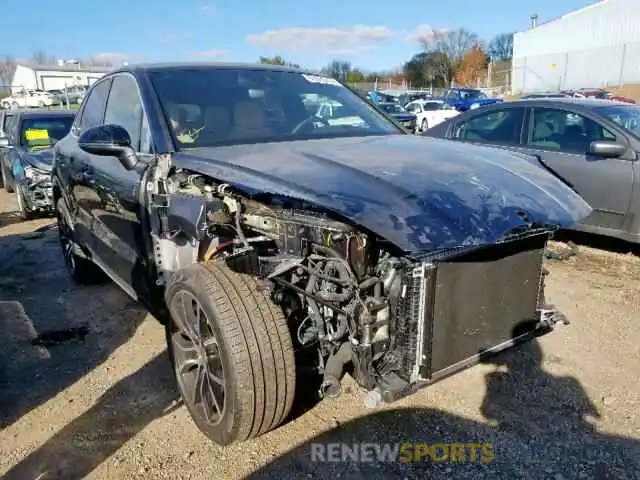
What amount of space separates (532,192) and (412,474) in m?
1.35

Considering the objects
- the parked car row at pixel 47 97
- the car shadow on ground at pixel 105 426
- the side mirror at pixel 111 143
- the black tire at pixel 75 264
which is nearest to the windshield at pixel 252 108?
the side mirror at pixel 111 143

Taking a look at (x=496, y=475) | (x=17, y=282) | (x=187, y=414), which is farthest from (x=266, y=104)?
(x=17, y=282)

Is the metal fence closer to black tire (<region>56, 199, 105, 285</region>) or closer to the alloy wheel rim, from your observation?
black tire (<region>56, 199, 105, 285</region>)

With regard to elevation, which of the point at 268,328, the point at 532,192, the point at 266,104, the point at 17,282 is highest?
the point at 266,104

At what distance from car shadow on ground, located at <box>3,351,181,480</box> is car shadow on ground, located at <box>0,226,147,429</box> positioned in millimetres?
357

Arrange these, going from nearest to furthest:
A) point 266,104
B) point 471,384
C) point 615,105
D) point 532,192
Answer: point 532,192 → point 471,384 → point 266,104 → point 615,105

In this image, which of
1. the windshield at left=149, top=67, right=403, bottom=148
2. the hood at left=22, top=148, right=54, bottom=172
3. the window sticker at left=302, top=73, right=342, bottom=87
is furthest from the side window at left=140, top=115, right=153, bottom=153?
the hood at left=22, top=148, right=54, bottom=172

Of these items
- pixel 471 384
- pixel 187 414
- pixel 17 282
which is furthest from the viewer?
pixel 17 282

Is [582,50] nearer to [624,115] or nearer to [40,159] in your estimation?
[624,115]

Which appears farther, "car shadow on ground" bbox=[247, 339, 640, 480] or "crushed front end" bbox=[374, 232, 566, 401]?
"car shadow on ground" bbox=[247, 339, 640, 480]

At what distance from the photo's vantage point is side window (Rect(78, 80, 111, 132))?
407 centimetres

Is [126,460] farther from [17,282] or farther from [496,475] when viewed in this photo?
[17,282]

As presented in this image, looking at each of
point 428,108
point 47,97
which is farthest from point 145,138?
point 47,97

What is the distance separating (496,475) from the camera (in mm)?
2416
